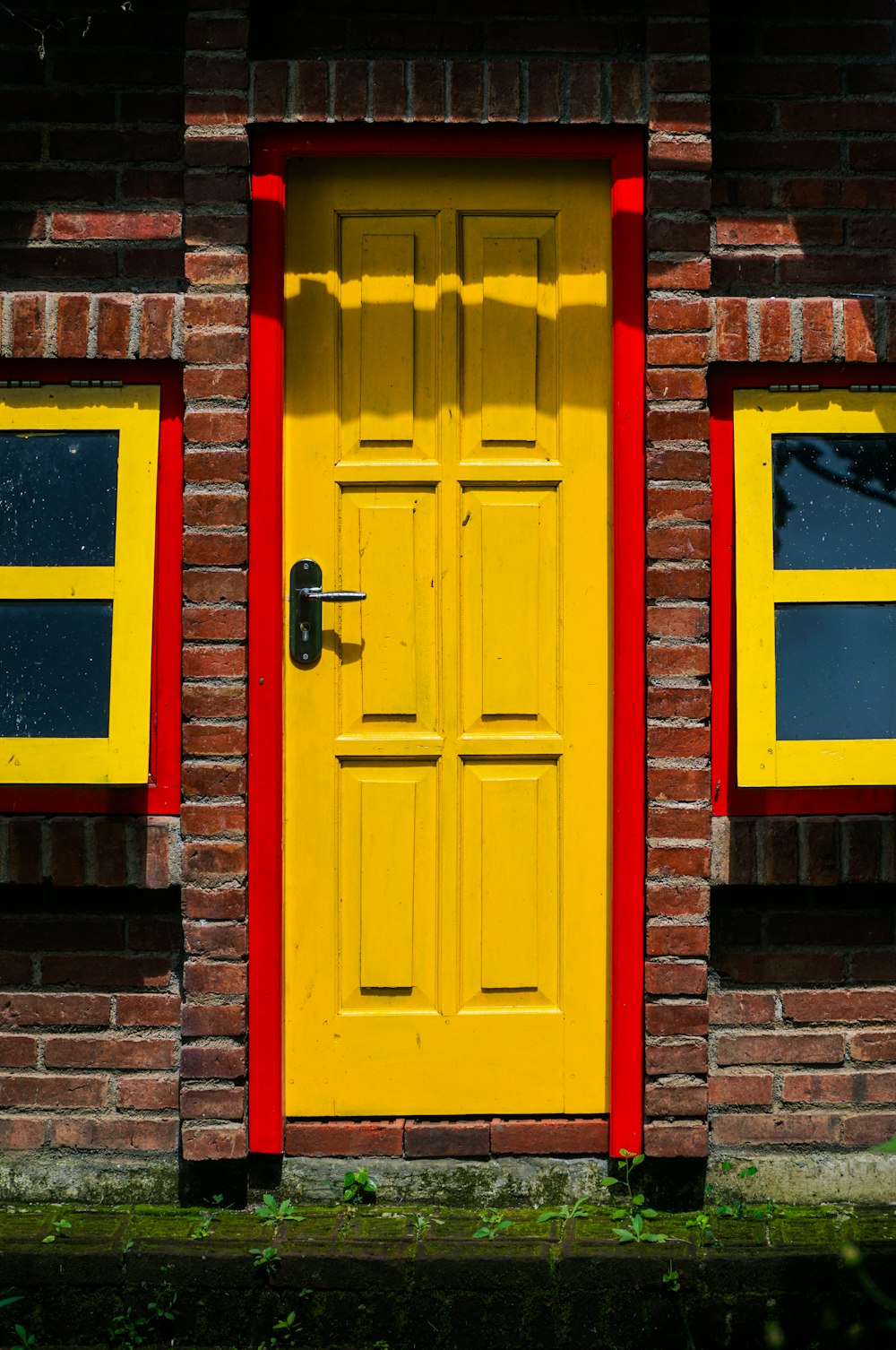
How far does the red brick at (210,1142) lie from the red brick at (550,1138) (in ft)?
2.12

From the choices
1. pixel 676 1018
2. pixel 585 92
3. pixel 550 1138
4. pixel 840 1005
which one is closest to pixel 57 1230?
pixel 550 1138

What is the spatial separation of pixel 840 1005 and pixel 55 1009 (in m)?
2.00

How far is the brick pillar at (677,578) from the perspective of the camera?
2955 mm

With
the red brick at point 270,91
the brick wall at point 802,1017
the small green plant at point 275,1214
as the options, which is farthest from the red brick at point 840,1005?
the red brick at point 270,91

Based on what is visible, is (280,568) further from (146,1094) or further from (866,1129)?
(866,1129)

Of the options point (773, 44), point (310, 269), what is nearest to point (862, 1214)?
point (310, 269)

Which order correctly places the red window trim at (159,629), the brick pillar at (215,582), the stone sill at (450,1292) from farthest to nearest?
the red window trim at (159,629)
the brick pillar at (215,582)
the stone sill at (450,1292)

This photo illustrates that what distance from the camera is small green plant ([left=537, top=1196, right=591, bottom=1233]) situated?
2.97 meters

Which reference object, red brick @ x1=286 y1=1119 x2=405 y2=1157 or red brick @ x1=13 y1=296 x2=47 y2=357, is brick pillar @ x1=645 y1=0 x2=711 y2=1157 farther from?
red brick @ x1=13 y1=296 x2=47 y2=357

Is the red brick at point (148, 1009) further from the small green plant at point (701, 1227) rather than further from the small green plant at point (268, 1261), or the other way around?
the small green plant at point (701, 1227)

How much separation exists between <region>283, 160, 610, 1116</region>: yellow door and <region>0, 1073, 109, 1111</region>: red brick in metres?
0.49

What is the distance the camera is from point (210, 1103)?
3.00m

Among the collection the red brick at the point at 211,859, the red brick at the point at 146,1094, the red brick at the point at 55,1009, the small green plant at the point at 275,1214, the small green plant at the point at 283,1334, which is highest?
the red brick at the point at 211,859

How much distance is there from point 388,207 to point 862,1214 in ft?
9.11
